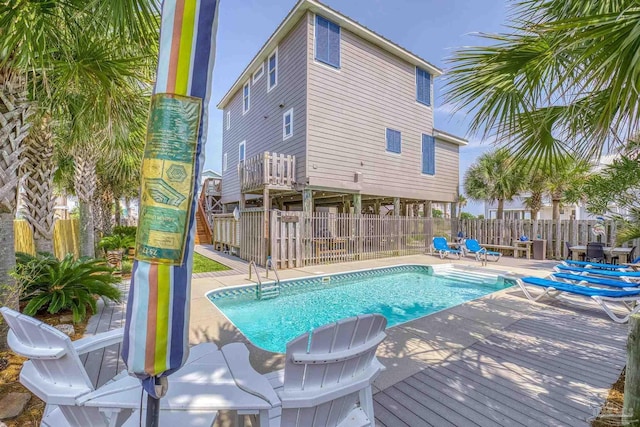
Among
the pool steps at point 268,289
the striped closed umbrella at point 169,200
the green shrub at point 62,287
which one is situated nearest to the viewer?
the striped closed umbrella at point 169,200

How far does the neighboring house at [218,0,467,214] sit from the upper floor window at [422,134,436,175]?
0.17 feet

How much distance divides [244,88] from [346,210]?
8.92m

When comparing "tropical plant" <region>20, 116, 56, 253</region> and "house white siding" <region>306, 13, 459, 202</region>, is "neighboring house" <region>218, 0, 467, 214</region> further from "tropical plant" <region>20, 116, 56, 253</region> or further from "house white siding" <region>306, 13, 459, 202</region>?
"tropical plant" <region>20, 116, 56, 253</region>

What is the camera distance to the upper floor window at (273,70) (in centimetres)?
1265

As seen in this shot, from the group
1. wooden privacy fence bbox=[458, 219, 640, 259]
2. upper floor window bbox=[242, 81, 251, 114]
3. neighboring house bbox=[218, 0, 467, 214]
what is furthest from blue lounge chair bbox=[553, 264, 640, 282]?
upper floor window bbox=[242, 81, 251, 114]

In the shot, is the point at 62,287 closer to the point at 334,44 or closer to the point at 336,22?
the point at 334,44

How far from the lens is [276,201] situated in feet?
58.5

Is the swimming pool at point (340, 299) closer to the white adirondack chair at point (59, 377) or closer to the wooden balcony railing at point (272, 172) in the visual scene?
the white adirondack chair at point (59, 377)

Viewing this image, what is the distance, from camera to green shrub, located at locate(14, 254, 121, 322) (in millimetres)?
4266

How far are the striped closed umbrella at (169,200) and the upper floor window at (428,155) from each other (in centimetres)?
1507

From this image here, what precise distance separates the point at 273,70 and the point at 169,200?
13.4m

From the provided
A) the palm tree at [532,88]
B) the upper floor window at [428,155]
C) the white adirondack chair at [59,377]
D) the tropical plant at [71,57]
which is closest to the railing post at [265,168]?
the tropical plant at [71,57]

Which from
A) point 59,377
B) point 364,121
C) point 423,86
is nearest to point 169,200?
point 59,377

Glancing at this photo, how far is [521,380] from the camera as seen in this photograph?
10.1 feet
